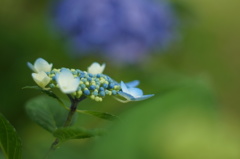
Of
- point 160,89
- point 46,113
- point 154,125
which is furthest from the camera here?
point 160,89

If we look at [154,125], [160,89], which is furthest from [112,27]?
[154,125]

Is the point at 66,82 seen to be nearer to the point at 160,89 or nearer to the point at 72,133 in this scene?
the point at 72,133

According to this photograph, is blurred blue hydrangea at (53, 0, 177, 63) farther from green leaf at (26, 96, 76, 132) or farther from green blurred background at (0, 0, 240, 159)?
green leaf at (26, 96, 76, 132)

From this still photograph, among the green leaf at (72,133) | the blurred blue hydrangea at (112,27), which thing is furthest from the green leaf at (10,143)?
the blurred blue hydrangea at (112,27)

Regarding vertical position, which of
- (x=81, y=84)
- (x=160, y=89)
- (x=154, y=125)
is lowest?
(x=154, y=125)

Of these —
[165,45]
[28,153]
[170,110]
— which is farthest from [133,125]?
[165,45]

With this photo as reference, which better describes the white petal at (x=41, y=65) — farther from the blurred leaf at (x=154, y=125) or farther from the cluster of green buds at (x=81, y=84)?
the blurred leaf at (x=154, y=125)
